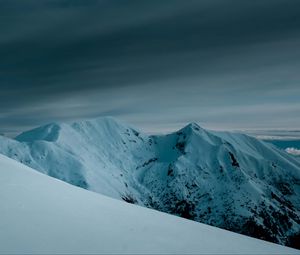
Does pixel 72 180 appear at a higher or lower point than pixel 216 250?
lower

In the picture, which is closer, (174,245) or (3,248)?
(3,248)

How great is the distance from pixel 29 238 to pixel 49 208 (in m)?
1.39

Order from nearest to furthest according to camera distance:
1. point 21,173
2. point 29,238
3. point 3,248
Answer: point 3,248, point 29,238, point 21,173

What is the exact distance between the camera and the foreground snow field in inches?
181

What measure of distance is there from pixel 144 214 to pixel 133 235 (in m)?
1.78

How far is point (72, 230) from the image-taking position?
512 cm

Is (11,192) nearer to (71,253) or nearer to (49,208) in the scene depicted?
(49,208)

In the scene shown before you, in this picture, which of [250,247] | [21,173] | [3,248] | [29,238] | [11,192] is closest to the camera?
[3,248]

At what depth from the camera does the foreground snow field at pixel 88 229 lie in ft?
15.1

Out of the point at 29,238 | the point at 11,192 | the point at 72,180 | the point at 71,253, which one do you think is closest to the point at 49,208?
the point at 11,192

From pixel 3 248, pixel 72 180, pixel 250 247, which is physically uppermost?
pixel 3 248

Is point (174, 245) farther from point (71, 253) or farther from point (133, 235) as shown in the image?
point (71, 253)

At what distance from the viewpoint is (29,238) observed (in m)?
4.57

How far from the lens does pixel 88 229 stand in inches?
208
